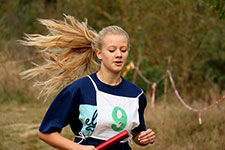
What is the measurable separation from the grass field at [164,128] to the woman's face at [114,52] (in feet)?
9.30

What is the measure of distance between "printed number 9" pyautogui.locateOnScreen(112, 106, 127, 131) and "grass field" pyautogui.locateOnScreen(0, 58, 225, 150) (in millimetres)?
2739

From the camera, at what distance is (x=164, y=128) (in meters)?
6.66

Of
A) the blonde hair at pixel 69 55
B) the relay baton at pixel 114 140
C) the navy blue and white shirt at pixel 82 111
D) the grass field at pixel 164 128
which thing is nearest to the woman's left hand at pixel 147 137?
the navy blue and white shirt at pixel 82 111

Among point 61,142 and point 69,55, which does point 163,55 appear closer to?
point 69,55

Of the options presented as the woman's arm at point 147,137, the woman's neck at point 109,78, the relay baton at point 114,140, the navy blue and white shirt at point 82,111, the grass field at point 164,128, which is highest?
the woman's neck at point 109,78

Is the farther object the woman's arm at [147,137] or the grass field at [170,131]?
the grass field at [170,131]

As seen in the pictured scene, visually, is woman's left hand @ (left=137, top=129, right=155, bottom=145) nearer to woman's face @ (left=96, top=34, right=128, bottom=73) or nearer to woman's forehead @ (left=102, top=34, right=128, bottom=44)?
woman's face @ (left=96, top=34, right=128, bottom=73)

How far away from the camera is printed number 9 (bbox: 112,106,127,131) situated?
3.12m

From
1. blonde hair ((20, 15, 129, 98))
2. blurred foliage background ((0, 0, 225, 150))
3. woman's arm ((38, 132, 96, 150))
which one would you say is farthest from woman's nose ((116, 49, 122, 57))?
blurred foliage background ((0, 0, 225, 150))

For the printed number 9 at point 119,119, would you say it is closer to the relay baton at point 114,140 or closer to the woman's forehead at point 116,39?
the relay baton at point 114,140

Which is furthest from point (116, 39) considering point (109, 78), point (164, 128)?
point (164, 128)

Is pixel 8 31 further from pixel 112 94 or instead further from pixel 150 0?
pixel 112 94

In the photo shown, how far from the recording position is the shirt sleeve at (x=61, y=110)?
3039 mm

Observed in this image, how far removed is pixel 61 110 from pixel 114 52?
58 cm
